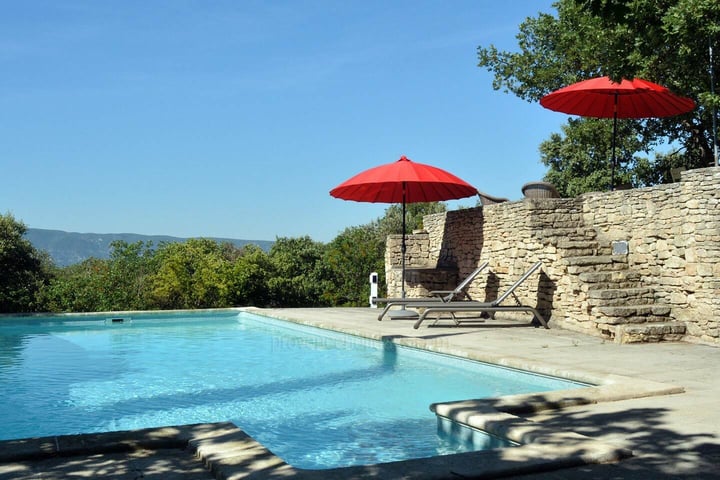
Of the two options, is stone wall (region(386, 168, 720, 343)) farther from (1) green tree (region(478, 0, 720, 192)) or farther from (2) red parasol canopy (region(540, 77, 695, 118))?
(1) green tree (region(478, 0, 720, 192))

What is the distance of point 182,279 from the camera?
16219 millimetres

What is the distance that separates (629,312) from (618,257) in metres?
1.29

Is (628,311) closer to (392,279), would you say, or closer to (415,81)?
(392,279)

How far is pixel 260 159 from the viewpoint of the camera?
30609 mm

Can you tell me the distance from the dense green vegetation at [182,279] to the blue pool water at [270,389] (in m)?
4.13

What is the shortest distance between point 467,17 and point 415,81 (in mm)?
3952

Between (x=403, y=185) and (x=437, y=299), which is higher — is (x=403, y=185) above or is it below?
above

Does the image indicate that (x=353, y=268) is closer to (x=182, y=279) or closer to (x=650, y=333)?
(x=182, y=279)

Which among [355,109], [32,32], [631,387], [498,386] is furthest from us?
[355,109]

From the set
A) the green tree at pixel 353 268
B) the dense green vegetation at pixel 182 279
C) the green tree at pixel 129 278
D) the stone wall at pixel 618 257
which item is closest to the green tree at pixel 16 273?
the dense green vegetation at pixel 182 279

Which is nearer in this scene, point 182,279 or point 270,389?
point 270,389

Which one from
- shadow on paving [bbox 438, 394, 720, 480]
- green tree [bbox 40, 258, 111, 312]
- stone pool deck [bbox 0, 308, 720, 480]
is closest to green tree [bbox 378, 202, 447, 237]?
green tree [bbox 40, 258, 111, 312]

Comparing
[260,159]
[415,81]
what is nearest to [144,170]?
[260,159]

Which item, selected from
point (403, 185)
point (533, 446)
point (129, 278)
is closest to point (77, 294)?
point (129, 278)
